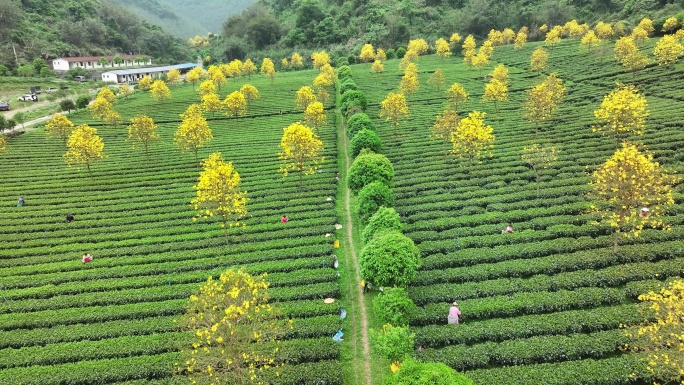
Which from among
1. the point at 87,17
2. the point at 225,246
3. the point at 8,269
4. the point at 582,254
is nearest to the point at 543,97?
the point at 582,254

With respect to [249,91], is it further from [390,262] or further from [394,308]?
[394,308]

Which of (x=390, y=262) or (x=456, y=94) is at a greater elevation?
(x=456, y=94)

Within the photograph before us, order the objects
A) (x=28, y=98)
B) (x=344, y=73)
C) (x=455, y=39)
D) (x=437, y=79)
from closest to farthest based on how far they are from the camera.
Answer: (x=437, y=79) < (x=28, y=98) < (x=344, y=73) < (x=455, y=39)

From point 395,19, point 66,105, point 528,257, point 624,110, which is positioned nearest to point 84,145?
point 66,105

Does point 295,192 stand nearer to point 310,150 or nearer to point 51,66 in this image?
point 310,150

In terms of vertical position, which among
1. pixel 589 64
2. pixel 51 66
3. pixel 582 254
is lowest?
pixel 582 254

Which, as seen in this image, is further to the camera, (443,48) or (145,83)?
(443,48)

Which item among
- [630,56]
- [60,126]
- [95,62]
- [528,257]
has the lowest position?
[528,257]

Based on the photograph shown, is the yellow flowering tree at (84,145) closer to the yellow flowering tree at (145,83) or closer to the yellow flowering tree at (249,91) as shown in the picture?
the yellow flowering tree at (249,91)
